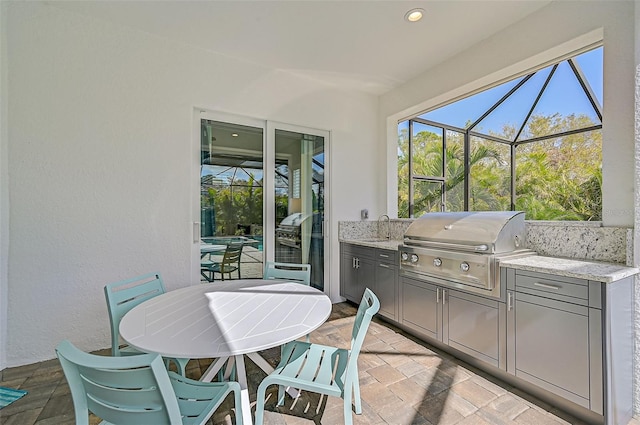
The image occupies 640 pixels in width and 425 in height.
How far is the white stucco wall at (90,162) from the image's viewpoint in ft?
7.32

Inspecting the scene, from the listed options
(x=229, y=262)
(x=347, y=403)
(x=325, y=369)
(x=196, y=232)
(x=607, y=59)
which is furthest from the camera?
(x=229, y=262)

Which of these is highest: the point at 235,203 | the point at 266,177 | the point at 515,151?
the point at 515,151

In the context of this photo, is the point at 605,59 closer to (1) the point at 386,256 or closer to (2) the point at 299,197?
(1) the point at 386,256

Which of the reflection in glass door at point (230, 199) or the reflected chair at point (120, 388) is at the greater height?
the reflection in glass door at point (230, 199)

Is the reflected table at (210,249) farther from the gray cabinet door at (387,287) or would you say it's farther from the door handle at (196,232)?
the gray cabinet door at (387,287)

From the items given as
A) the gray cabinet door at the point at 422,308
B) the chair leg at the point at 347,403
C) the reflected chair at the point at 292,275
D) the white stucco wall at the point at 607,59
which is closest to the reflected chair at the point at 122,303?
the reflected chair at the point at 292,275

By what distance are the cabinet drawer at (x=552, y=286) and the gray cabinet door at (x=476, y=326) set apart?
0.23 m

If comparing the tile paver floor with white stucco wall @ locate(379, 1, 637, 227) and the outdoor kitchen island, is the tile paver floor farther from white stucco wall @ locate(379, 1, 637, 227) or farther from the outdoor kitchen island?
white stucco wall @ locate(379, 1, 637, 227)

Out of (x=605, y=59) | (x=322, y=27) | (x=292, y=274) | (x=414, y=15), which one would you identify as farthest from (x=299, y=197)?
(x=605, y=59)

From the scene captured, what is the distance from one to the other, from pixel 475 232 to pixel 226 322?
78.2 inches

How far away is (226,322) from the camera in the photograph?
4.62 ft

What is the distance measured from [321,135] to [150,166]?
2.02m

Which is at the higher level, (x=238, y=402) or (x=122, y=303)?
(x=122, y=303)

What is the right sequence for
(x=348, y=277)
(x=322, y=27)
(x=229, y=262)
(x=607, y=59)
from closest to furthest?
(x=607, y=59) < (x=322, y=27) < (x=229, y=262) < (x=348, y=277)
